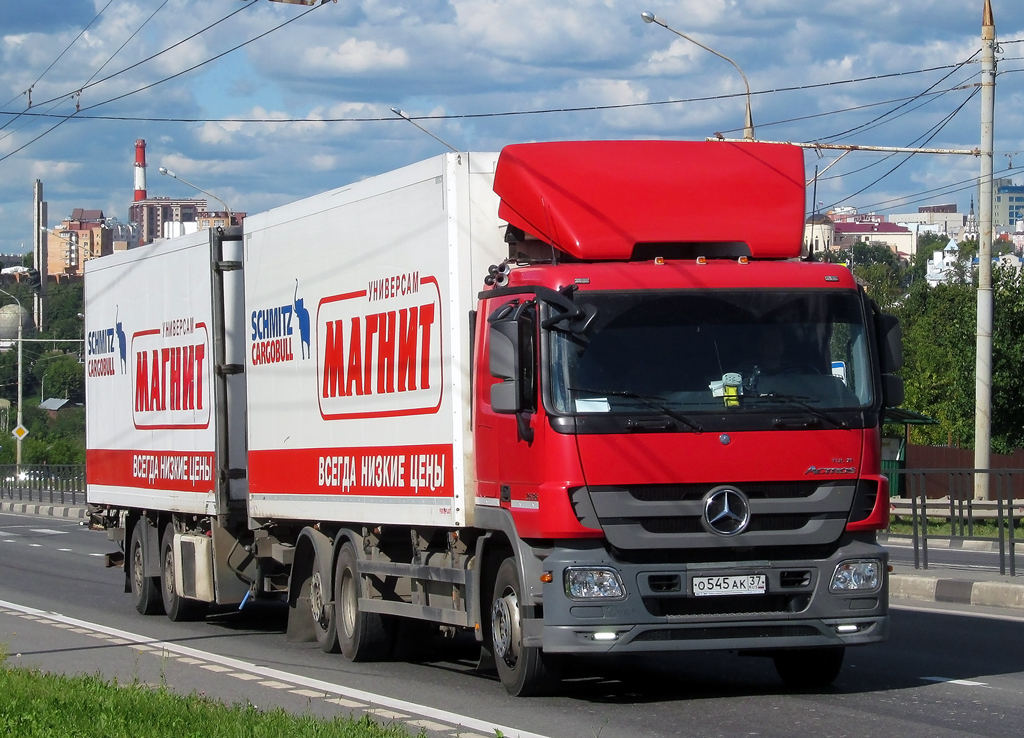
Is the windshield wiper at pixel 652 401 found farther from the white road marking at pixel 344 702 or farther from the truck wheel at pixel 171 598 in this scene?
the truck wheel at pixel 171 598

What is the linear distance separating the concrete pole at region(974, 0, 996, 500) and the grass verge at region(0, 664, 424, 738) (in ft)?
65.2

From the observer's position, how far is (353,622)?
11.6m

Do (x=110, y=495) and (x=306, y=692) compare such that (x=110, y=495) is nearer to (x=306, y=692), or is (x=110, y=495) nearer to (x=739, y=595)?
(x=306, y=692)

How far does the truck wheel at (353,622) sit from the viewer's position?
11461 mm

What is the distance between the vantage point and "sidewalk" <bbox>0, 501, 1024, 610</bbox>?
14.8m

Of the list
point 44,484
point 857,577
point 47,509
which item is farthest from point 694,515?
point 44,484

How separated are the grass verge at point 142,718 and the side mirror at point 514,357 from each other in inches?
76.9

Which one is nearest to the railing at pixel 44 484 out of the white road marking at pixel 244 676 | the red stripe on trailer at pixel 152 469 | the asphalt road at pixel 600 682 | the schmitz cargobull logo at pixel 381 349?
the red stripe on trailer at pixel 152 469

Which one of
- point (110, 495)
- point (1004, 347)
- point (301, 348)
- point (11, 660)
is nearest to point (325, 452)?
point (301, 348)

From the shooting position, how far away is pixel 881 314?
361 inches

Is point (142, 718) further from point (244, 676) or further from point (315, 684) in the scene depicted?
point (244, 676)

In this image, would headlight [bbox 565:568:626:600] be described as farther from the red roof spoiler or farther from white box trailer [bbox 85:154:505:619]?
the red roof spoiler

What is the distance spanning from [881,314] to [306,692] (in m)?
4.22

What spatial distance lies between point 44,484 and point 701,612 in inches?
1784
